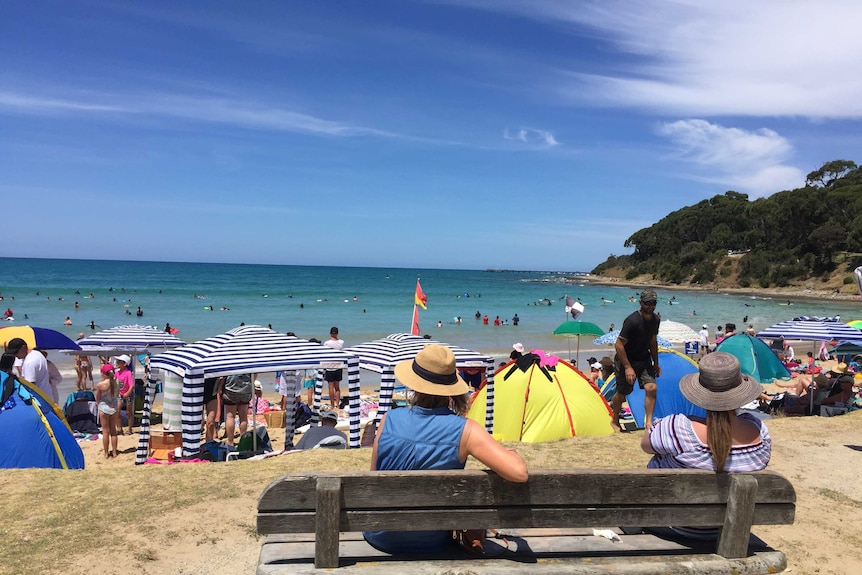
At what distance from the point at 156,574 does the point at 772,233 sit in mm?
86575

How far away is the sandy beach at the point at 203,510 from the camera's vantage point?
14.5 feet

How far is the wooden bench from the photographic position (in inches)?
103

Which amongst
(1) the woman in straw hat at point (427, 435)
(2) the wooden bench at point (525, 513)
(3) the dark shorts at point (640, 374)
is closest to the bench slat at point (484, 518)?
(2) the wooden bench at point (525, 513)

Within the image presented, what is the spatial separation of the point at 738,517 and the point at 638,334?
442 centimetres

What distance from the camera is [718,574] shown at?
2875 millimetres

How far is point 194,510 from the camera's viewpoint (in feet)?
17.3

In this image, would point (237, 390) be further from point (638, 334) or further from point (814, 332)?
point (814, 332)

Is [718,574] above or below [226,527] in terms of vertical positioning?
above

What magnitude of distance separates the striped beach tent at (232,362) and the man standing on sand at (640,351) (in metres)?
3.54

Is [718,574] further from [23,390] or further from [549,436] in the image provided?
[23,390]

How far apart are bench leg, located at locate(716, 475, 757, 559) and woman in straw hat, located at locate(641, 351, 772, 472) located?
0.17 meters

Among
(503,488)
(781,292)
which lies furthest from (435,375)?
(781,292)

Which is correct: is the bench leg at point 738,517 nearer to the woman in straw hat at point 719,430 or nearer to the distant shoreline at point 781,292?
the woman in straw hat at point 719,430

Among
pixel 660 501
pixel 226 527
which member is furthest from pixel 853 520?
pixel 226 527
